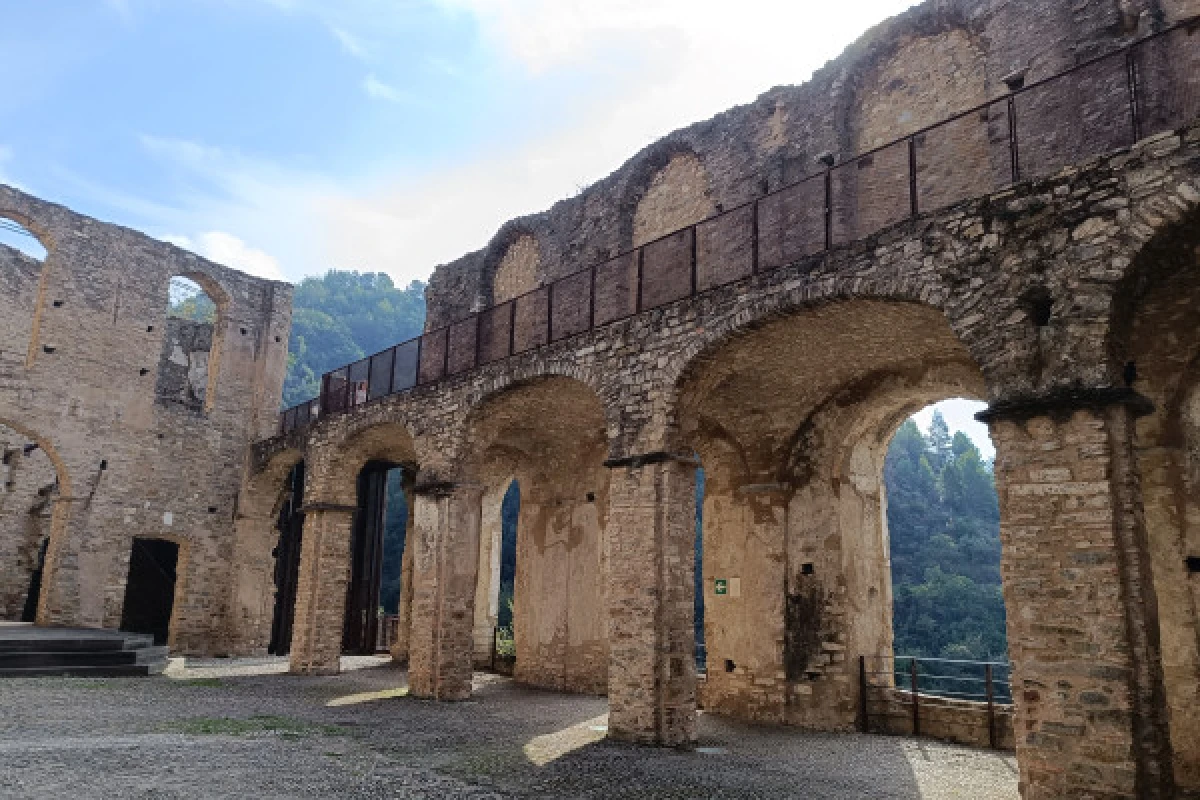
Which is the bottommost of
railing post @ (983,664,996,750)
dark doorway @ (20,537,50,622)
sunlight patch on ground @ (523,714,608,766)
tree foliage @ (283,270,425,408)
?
sunlight patch on ground @ (523,714,608,766)

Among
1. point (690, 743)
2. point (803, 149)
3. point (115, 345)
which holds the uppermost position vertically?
point (803, 149)

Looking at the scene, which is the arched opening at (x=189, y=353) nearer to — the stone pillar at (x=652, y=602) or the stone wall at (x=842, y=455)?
the stone wall at (x=842, y=455)

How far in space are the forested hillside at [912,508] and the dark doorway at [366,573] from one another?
4.02 m

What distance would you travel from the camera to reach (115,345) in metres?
17.5

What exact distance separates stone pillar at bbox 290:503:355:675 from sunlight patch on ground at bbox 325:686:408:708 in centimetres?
251

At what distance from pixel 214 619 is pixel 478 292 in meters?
9.20

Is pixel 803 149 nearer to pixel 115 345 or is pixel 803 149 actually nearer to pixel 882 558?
pixel 882 558

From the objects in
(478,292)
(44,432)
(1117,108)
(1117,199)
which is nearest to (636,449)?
(1117,199)

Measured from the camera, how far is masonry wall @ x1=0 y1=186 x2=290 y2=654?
1642 cm

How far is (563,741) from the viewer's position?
30.2ft

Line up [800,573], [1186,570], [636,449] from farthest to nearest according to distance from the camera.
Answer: [800,573]
[636,449]
[1186,570]

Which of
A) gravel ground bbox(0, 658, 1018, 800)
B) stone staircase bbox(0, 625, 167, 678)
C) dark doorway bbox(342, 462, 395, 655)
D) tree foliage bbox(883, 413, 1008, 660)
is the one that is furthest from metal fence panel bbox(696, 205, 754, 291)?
tree foliage bbox(883, 413, 1008, 660)

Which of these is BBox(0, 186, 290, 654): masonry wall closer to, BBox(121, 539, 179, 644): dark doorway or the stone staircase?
the stone staircase

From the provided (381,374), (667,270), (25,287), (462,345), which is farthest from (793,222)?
(25,287)
